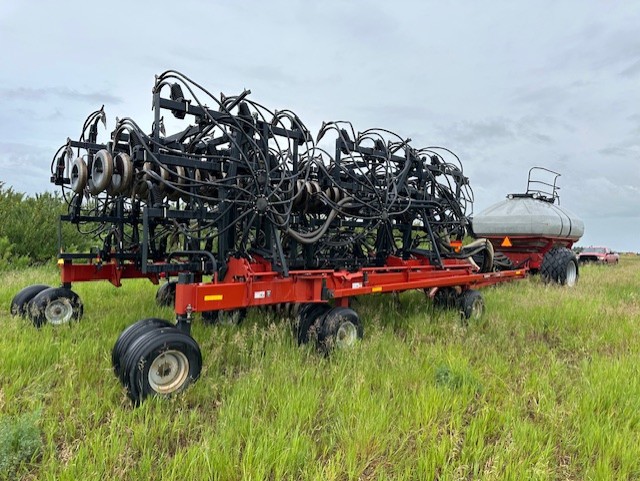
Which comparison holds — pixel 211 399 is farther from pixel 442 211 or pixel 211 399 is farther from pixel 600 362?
pixel 442 211

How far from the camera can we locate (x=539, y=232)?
10258 millimetres

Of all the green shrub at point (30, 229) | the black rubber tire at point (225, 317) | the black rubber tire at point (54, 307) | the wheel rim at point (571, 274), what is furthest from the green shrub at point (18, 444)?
the wheel rim at point (571, 274)

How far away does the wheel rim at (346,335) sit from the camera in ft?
14.6

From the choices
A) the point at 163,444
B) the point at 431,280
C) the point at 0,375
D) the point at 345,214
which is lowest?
the point at 163,444

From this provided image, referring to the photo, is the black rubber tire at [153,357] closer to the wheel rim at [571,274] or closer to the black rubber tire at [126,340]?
the black rubber tire at [126,340]

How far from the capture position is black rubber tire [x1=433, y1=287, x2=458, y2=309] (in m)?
6.43

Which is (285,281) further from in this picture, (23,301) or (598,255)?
(598,255)

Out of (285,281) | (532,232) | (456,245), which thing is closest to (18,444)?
(285,281)

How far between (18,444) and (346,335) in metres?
2.73

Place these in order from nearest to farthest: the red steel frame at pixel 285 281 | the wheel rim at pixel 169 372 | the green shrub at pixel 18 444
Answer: the green shrub at pixel 18 444
the wheel rim at pixel 169 372
the red steel frame at pixel 285 281

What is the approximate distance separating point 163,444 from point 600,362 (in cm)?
374

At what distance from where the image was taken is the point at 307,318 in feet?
15.0

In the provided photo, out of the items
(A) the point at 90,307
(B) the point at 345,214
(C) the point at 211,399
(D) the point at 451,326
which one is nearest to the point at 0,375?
(C) the point at 211,399

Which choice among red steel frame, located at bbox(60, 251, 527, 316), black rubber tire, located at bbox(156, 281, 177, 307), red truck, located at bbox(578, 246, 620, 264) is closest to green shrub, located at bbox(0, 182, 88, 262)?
black rubber tire, located at bbox(156, 281, 177, 307)
